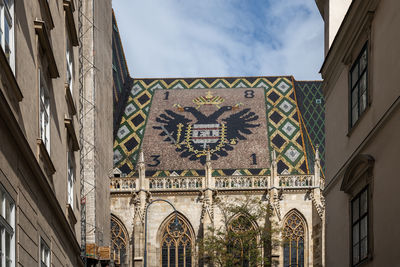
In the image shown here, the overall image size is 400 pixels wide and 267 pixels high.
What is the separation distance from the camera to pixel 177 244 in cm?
3934

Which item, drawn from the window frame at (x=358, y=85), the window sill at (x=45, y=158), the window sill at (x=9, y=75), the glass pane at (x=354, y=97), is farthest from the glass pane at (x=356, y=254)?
the window sill at (x=9, y=75)

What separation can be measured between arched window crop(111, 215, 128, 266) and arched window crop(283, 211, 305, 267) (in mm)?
7798

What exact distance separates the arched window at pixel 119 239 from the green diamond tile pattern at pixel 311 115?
9831 mm

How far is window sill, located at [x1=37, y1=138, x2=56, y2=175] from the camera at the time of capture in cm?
1171

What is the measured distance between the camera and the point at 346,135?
14320 millimetres

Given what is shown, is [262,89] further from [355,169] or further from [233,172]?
[355,169]

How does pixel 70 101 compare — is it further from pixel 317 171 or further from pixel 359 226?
pixel 317 171

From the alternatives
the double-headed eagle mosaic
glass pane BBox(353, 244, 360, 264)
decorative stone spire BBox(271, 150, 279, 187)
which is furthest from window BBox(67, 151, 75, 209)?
the double-headed eagle mosaic

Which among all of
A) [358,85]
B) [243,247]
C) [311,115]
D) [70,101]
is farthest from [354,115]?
[311,115]

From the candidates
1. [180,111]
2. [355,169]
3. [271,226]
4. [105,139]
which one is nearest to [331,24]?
[355,169]

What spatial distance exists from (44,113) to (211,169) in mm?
26856

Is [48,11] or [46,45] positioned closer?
[46,45]

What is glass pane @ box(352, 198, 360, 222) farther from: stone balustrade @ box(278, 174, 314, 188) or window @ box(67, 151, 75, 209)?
stone balustrade @ box(278, 174, 314, 188)

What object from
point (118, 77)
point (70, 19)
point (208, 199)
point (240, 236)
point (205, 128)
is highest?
point (118, 77)
